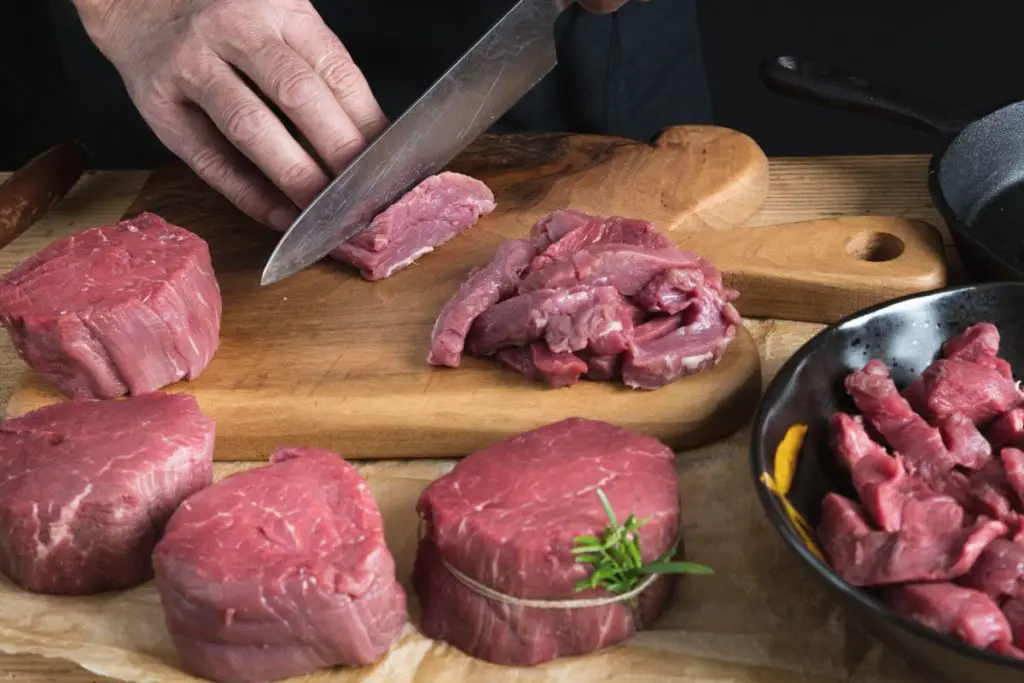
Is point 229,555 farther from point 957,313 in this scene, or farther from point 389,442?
point 957,313

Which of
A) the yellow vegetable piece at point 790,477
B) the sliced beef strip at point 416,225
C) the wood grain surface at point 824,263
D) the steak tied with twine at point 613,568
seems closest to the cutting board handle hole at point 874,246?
the wood grain surface at point 824,263

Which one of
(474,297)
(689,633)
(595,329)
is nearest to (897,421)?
(689,633)

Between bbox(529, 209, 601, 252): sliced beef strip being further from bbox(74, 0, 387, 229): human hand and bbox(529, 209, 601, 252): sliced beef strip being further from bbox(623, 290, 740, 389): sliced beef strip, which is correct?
bbox(74, 0, 387, 229): human hand

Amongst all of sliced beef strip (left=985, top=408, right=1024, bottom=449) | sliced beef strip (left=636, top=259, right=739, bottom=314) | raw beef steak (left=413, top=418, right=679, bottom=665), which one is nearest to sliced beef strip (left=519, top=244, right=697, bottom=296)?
sliced beef strip (left=636, top=259, right=739, bottom=314)

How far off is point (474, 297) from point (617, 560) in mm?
1050

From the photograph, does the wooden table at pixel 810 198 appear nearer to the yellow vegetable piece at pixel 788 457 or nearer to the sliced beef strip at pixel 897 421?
the sliced beef strip at pixel 897 421

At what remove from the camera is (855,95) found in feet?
12.9

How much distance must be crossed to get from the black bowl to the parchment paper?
173 millimetres

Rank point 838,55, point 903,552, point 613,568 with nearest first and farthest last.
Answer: point 903,552, point 613,568, point 838,55

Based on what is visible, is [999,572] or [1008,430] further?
[1008,430]

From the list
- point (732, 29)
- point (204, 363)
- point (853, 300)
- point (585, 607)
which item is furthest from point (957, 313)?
point (732, 29)

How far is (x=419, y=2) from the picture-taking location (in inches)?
175

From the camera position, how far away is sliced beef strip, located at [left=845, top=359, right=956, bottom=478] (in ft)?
8.59

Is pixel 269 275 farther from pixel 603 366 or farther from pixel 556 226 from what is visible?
pixel 603 366
